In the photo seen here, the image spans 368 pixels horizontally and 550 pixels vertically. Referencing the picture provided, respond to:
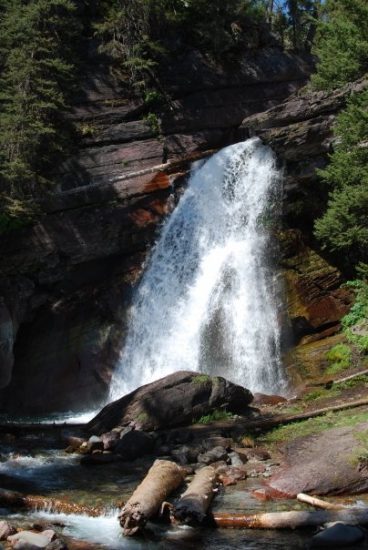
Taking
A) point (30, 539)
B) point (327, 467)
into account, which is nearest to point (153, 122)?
point (327, 467)

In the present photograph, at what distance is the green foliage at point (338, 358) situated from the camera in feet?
61.1

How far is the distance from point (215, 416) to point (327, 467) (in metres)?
6.19

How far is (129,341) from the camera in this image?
23297 millimetres

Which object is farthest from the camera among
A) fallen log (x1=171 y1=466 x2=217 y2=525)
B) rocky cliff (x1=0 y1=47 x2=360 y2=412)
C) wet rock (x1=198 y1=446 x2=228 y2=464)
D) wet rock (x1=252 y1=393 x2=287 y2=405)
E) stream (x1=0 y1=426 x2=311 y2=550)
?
rocky cliff (x1=0 y1=47 x2=360 y2=412)

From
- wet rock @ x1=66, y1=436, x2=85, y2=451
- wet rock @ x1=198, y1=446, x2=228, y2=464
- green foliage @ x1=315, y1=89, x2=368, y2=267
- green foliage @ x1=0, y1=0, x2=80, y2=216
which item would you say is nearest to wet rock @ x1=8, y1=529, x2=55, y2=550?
wet rock @ x1=198, y1=446, x2=228, y2=464

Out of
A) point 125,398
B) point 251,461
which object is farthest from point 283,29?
point 251,461

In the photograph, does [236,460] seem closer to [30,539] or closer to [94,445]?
[94,445]

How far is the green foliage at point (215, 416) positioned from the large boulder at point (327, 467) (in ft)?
14.3

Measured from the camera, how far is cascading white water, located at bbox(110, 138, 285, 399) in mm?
21172

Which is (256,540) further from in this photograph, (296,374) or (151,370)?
(151,370)

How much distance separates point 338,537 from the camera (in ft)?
26.8

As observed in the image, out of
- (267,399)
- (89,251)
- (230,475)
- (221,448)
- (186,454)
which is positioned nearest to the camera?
(230,475)

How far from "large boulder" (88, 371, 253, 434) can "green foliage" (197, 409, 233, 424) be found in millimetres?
131

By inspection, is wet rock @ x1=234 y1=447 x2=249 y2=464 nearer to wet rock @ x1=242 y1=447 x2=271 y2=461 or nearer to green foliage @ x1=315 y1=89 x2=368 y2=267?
wet rock @ x1=242 y1=447 x2=271 y2=461
